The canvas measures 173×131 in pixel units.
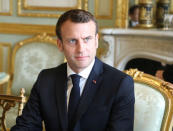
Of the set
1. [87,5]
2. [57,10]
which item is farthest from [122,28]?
[57,10]

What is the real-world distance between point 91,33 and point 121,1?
1.89m

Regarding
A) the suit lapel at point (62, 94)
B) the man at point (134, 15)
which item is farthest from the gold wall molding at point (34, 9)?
the suit lapel at point (62, 94)

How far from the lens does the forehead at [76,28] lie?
1.17 meters

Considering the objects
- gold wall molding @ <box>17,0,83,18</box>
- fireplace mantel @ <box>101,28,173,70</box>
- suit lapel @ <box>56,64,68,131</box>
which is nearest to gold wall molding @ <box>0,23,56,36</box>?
gold wall molding @ <box>17,0,83,18</box>

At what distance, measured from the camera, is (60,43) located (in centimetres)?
126

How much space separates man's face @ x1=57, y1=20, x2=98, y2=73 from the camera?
1172 millimetres

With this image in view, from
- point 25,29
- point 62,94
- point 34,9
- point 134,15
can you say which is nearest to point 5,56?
point 25,29

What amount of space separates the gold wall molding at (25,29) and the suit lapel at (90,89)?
2.16m

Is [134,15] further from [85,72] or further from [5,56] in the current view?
[85,72]

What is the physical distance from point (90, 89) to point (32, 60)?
185 centimetres

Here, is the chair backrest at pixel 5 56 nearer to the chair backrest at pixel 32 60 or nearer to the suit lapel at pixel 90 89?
the chair backrest at pixel 32 60

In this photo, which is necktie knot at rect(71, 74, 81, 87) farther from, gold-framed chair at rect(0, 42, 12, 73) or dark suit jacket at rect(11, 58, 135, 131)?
gold-framed chair at rect(0, 42, 12, 73)

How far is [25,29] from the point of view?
3.53 metres

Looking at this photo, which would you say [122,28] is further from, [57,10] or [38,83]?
[38,83]
